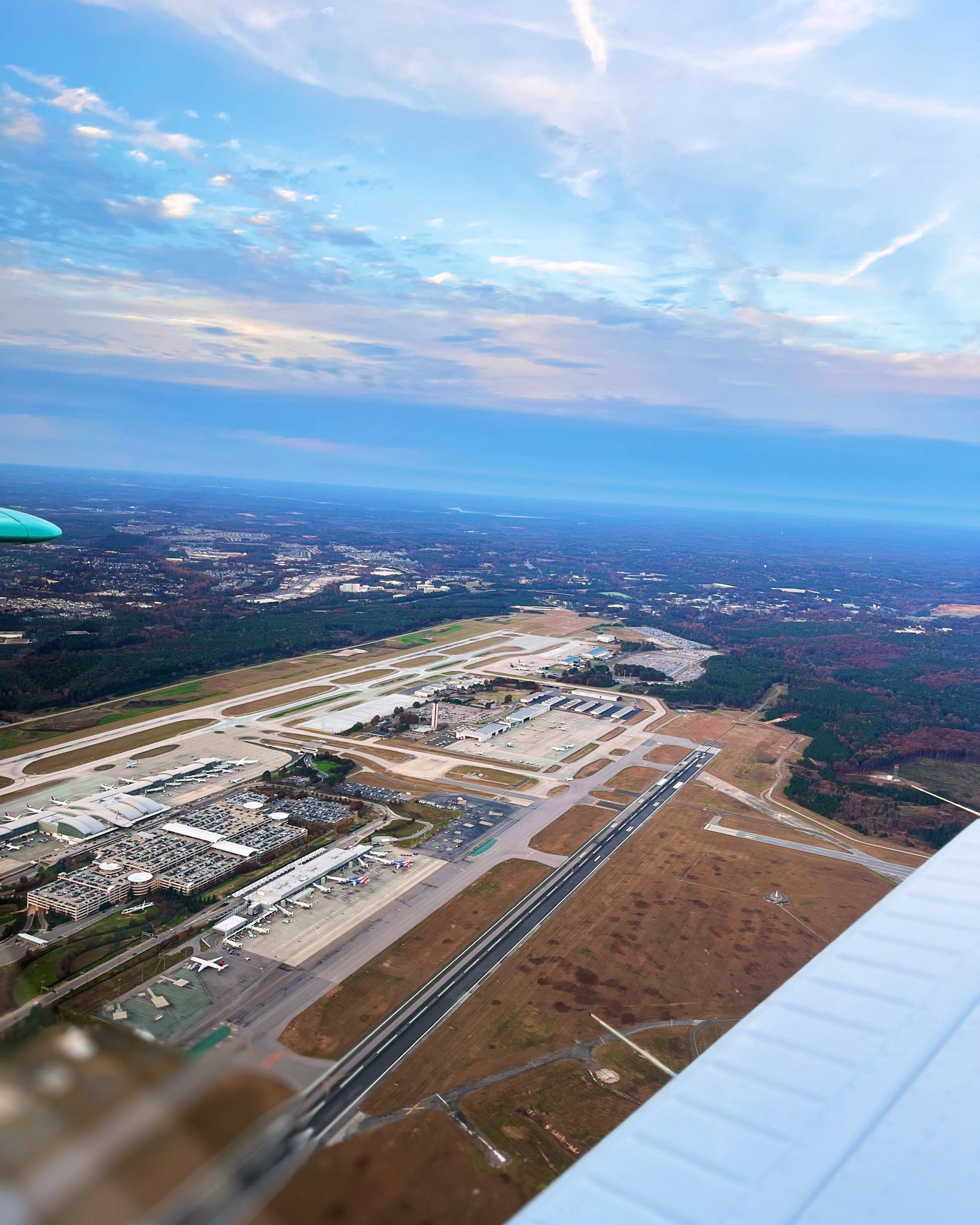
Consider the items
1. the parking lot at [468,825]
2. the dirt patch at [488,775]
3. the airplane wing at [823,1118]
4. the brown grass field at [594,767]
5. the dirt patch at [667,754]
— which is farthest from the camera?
the dirt patch at [667,754]

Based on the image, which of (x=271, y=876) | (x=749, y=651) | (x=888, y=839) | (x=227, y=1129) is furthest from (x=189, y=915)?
(x=749, y=651)

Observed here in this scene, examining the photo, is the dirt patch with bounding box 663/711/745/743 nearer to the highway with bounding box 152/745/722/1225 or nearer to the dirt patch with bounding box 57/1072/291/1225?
the highway with bounding box 152/745/722/1225

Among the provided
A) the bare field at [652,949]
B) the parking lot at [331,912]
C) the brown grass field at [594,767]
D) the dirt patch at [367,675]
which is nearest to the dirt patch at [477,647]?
the dirt patch at [367,675]

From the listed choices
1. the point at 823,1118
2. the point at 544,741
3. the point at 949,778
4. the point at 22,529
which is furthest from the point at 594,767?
the point at 823,1118

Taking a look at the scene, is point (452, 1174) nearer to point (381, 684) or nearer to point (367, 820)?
point (367, 820)

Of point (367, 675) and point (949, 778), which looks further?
point (367, 675)

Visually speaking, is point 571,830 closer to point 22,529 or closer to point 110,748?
point 22,529

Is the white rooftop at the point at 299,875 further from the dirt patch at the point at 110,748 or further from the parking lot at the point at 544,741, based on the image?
the dirt patch at the point at 110,748
